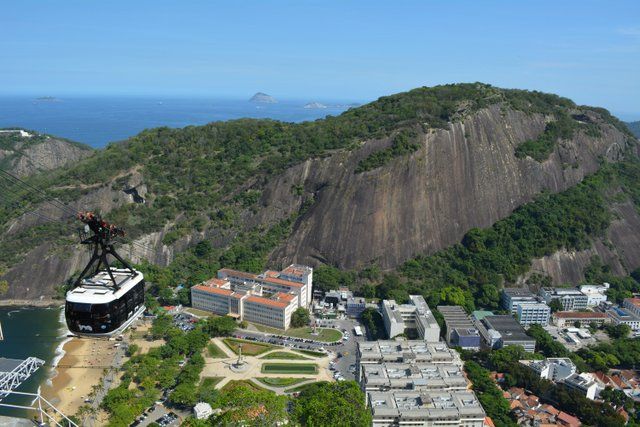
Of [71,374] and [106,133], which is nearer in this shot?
[71,374]

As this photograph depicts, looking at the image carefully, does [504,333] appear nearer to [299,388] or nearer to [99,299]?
[299,388]

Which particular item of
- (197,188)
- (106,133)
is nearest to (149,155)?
(197,188)

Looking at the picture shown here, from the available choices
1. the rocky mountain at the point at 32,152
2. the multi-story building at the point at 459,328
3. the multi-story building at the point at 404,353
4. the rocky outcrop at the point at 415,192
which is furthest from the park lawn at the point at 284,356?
the rocky mountain at the point at 32,152

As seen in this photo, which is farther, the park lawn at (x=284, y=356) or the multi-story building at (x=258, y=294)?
the multi-story building at (x=258, y=294)

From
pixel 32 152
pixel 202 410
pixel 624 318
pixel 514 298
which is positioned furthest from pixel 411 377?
pixel 32 152

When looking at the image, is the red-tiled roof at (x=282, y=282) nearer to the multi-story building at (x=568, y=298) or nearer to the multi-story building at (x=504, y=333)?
the multi-story building at (x=504, y=333)

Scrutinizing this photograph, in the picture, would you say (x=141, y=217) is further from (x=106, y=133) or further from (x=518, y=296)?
(x=106, y=133)
